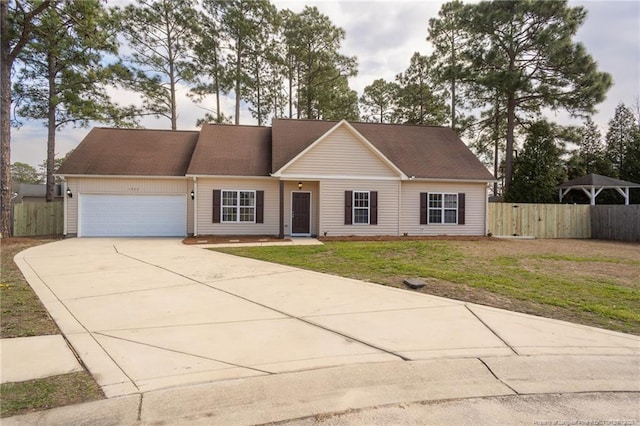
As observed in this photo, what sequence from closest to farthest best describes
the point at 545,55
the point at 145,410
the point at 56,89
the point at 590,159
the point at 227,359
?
the point at 145,410
the point at 227,359
the point at 56,89
the point at 545,55
the point at 590,159

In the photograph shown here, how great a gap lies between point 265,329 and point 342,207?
11.9m

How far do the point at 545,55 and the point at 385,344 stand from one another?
79.1 feet

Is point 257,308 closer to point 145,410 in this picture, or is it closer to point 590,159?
point 145,410

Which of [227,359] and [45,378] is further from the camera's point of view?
[227,359]

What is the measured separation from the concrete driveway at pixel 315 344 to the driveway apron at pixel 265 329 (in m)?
0.02

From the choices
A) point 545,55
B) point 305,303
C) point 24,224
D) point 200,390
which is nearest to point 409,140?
point 545,55

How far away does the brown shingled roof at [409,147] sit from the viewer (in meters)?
17.4

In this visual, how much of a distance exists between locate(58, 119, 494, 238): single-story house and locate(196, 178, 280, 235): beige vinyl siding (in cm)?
4

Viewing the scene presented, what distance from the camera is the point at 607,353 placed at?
4066mm

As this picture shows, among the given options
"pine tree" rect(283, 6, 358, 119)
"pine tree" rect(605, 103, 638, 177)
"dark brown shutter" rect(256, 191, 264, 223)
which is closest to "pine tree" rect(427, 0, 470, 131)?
"pine tree" rect(283, 6, 358, 119)

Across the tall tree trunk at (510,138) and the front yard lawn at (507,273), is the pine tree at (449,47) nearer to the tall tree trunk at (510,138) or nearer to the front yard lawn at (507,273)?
the tall tree trunk at (510,138)

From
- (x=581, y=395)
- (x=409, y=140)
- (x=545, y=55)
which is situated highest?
(x=545, y=55)

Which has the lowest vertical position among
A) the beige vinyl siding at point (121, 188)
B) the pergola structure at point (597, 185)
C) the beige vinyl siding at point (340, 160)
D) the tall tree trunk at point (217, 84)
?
the beige vinyl siding at point (121, 188)

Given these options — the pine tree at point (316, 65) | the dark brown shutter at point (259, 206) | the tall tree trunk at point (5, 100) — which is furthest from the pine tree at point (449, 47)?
the tall tree trunk at point (5, 100)
